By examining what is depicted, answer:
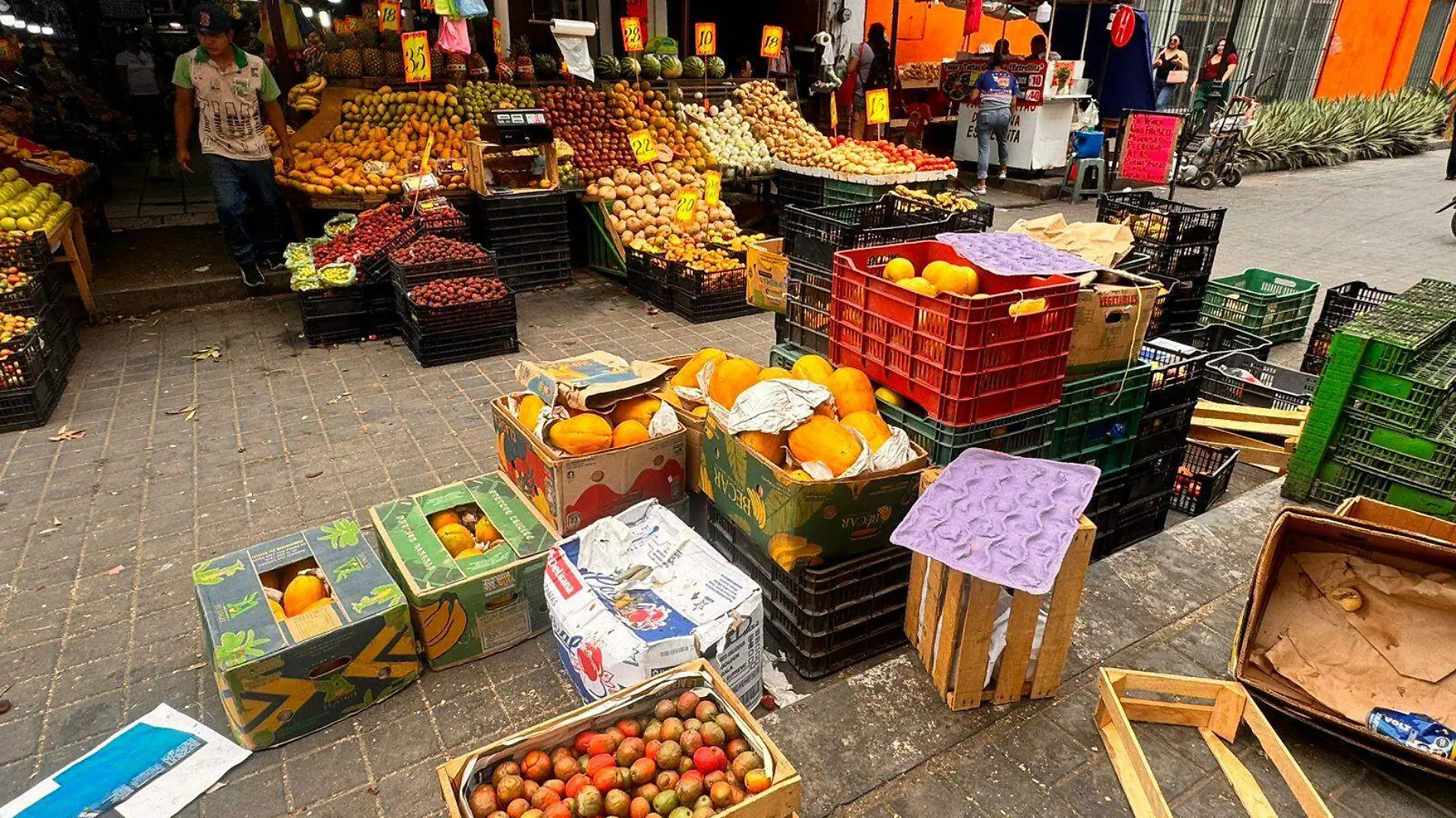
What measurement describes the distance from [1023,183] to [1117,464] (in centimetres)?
1177

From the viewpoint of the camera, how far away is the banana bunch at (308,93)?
8.13 m

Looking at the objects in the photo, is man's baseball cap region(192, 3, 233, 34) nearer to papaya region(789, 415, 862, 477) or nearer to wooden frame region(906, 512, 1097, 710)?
papaya region(789, 415, 862, 477)

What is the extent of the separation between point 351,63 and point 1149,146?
34.8 feet

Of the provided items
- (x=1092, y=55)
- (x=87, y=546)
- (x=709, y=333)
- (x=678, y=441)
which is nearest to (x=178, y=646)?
(x=87, y=546)

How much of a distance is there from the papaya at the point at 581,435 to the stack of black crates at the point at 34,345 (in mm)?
4345

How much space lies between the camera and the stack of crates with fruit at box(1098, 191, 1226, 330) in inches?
216

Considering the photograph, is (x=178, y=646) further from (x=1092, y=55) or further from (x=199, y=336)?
(x=1092, y=55)

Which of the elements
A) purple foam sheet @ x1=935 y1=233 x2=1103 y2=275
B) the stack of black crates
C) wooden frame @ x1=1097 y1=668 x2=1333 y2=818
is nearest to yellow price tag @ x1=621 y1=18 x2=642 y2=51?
the stack of black crates

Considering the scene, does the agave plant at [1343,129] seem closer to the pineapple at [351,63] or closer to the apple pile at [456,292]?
the apple pile at [456,292]

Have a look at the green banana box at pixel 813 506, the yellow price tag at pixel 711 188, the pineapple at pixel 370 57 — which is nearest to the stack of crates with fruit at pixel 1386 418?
the green banana box at pixel 813 506

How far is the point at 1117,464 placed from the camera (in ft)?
12.2

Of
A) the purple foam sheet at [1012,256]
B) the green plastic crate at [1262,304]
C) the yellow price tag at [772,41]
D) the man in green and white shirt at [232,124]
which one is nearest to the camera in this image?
the purple foam sheet at [1012,256]

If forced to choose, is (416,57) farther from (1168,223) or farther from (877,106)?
(1168,223)

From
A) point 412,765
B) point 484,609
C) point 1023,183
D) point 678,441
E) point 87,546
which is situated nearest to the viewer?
point 412,765
